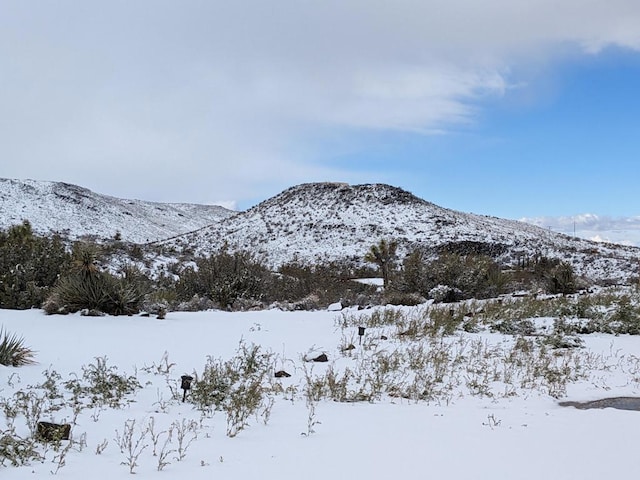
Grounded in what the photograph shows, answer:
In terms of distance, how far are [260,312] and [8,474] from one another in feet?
29.7

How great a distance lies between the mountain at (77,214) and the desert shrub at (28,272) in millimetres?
30138

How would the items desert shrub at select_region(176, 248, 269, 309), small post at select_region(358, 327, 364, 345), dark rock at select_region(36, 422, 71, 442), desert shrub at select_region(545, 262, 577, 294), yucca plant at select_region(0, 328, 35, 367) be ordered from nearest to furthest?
dark rock at select_region(36, 422, 71, 442)
yucca plant at select_region(0, 328, 35, 367)
small post at select_region(358, 327, 364, 345)
desert shrub at select_region(176, 248, 269, 309)
desert shrub at select_region(545, 262, 577, 294)

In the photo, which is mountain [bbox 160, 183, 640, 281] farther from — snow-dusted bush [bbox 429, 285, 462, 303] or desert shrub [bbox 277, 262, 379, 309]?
snow-dusted bush [bbox 429, 285, 462, 303]

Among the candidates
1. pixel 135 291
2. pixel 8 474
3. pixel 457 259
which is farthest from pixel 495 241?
pixel 8 474

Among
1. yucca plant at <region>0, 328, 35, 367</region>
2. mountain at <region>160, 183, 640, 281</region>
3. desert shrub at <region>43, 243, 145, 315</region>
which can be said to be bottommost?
yucca plant at <region>0, 328, 35, 367</region>

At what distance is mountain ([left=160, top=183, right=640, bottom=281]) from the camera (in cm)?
4012

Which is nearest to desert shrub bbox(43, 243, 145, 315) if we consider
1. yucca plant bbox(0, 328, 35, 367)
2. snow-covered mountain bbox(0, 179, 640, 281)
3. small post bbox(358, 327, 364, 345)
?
yucca plant bbox(0, 328, 35, 367)

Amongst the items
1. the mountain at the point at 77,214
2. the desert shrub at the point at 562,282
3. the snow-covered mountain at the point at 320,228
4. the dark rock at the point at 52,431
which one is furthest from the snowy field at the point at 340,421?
the mountain at the point at 77,214

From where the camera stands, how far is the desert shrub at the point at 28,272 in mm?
10953

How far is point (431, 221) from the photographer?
49.4 metres

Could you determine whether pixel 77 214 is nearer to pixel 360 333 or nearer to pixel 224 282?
pixel 224 282

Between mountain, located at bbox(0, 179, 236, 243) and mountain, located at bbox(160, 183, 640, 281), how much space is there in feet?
24.4

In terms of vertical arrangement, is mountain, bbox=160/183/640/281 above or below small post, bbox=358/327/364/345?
above

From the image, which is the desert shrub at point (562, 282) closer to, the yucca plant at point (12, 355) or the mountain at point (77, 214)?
the yucca plant at point (12, 355)
